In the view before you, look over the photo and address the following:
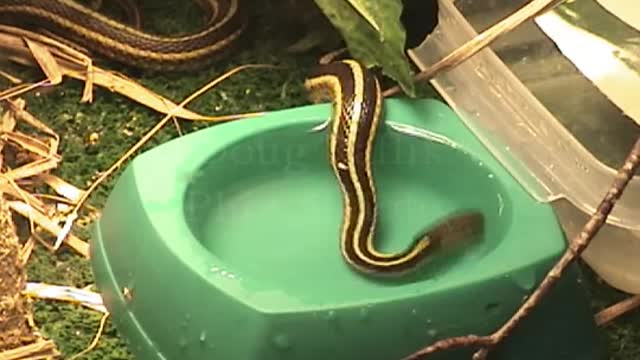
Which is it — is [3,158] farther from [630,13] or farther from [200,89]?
[630,13]

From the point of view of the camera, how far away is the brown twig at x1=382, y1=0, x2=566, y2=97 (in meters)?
1.57

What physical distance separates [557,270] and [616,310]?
1.03 ft

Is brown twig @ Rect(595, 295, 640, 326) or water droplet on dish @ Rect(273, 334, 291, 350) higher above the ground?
water droplet on dish @ Rect(273, 334, 291, 350)

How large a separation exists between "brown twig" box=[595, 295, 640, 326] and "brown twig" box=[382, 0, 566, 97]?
35 cm

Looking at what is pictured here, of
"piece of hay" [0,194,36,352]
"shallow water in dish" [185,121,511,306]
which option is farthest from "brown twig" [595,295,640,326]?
"piece of hay" [0,194,36,352]

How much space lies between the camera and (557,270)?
54.3 inches

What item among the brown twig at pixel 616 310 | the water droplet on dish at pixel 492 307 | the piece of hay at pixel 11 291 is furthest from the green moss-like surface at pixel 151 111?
the water droplet on dish at pixel 492 307

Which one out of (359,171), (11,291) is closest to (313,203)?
(359,171)

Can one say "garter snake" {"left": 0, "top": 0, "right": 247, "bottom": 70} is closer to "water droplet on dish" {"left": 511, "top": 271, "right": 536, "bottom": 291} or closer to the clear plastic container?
the clear plastic container

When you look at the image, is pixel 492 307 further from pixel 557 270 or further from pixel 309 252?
pixel 309 252

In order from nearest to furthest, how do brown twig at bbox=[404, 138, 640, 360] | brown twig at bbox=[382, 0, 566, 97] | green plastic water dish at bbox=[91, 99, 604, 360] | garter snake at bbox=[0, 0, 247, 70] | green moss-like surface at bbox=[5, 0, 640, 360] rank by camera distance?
brown twig at bbox=[404, 138, 640, 360], green plastic water dish at bbox=[91, 99, 604, 360], brown twig at bbox=[382, 0, 566, 97], green moss-like surface at bbox=[5, 0, 640, 360], garter snake at bbox=[0, 0, 247, 70]

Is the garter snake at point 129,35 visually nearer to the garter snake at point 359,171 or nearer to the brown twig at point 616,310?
the garter snake at point 359,171

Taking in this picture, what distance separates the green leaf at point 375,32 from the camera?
1715mm

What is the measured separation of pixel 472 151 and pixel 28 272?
565 millimetres
